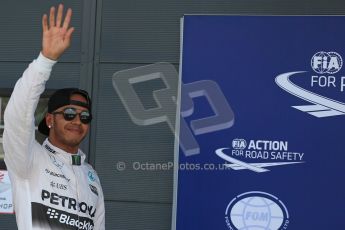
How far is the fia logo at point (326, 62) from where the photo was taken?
14.7 ft

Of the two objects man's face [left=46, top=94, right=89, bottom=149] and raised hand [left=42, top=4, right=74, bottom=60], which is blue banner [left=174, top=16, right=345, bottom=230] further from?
raised hand [left=42, top=4, right=74, bottom=60]

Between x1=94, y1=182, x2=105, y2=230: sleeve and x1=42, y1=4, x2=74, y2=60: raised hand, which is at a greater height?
x1=42, y1=4, x2=74, y2=60: raised hand

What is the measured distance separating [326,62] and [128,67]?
5.26 feet

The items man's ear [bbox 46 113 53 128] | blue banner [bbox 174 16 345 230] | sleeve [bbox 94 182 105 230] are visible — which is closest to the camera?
man's ear [bbox 46 113 53 128]

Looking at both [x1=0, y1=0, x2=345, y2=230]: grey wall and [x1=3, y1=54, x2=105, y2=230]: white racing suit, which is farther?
[x1=0, y1=0, x2=345, y2=230]: grey wall

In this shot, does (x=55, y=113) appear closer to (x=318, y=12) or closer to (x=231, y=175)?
(x=231, y=175)

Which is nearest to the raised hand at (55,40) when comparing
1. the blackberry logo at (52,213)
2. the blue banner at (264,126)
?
the blackberry logo at (52,213)

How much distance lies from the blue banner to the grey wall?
0.19 m

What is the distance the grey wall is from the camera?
15.4 feet

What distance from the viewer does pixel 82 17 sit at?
4.91 metres

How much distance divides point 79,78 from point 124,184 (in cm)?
98

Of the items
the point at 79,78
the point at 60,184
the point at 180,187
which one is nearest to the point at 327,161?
the point at 180,187

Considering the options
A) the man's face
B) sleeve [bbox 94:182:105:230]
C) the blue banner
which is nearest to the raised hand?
the man's face

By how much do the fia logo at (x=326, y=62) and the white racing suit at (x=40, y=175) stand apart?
7.72 feet
